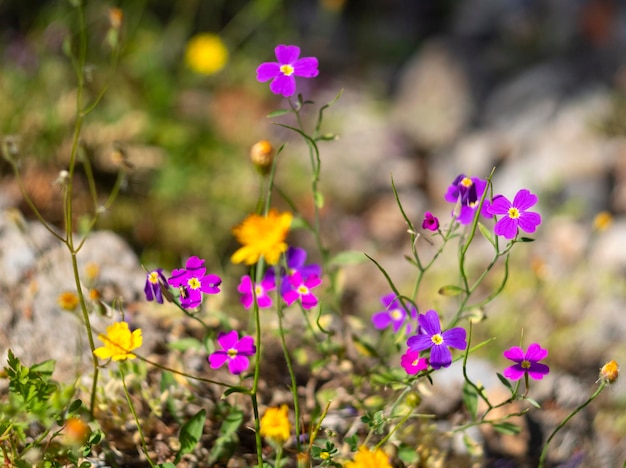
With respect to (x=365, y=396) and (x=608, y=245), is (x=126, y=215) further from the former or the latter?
(x=608, y=245)

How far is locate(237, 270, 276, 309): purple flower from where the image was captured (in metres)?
1.65

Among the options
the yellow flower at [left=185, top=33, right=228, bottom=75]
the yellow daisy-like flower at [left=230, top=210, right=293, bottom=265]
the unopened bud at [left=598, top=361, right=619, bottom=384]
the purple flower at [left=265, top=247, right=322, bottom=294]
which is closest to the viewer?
the yellow daisy-like flower at [left=230, top=210, right=293, bottom=265]

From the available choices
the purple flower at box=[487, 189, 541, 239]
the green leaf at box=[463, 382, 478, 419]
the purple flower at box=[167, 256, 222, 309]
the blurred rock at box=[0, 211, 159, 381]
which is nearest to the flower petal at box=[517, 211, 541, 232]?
the purple flower at box=[487, 189, 541, 239]

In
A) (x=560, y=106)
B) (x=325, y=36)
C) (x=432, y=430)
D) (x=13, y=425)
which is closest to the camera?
(x=13, y=425)

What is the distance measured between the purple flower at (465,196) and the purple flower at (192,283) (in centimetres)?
61

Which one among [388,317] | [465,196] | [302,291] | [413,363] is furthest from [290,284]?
[465,196]

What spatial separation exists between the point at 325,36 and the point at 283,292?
13.2ft

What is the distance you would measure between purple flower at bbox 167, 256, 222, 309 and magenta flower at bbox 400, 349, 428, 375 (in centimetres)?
48

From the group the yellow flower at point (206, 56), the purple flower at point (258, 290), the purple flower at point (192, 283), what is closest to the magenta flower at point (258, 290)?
the purple flower at point (258, 290)

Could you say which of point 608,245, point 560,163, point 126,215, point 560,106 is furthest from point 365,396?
point 560,106

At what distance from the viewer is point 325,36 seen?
5320 millimetres

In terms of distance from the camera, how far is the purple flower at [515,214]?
1433 millimetres

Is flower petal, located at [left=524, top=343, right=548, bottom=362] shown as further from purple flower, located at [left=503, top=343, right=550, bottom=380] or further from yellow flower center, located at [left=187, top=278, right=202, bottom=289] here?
yellow flower center, located at [left=187, top=278, right=202, bottom=289]

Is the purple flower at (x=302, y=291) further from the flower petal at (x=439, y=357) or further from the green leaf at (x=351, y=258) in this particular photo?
the flower petal at (x=439, y=357)
